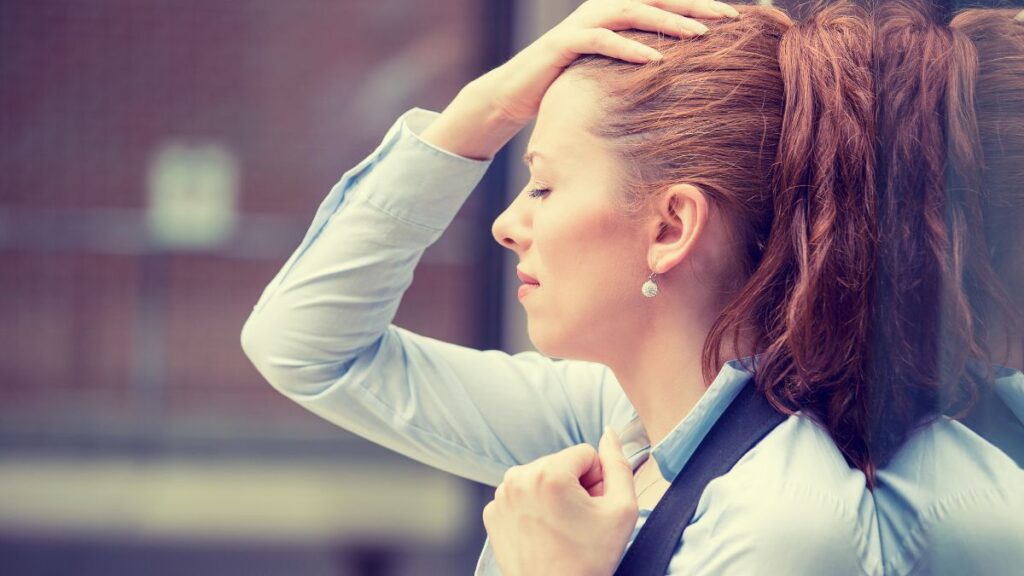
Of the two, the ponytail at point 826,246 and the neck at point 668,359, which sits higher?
the ponytail at point 826,246

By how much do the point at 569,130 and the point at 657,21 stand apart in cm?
12

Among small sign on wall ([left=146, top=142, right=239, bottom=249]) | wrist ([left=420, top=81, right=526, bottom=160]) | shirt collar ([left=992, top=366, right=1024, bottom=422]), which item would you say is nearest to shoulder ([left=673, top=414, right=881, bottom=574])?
shirt collar ([left=992, top=366, right=1024, bottom=422])

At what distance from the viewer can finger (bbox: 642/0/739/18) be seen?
109cm

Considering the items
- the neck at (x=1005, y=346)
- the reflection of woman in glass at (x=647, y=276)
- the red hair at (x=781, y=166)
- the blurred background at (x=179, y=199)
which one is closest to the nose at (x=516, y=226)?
the reflection of woman in glass at (x=647, y=276)

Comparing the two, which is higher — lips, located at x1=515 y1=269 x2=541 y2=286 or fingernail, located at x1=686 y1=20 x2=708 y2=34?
fingernail, located at x1=686 y1=20 x2=708 y2=34

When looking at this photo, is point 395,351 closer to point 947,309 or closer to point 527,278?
point 527,278

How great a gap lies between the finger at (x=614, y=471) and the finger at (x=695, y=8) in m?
0.38

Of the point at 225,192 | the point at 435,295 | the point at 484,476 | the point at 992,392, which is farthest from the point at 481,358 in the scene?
the point at 225,192

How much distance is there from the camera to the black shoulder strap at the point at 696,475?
0.93 meters

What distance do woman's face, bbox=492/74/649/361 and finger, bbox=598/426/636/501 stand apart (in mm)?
123

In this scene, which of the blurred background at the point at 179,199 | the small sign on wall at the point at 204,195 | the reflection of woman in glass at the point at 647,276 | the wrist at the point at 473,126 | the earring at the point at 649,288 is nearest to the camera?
the reflection of woman in glass at the point at 647,276

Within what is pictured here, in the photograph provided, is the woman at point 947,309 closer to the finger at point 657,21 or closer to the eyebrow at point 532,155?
the finger at point 657,21

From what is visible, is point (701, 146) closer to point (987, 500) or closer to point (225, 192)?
point (987, 500)

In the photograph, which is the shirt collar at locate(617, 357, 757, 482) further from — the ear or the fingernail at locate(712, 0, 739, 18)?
the fingernail at locate(712, 0, 739, 18)
